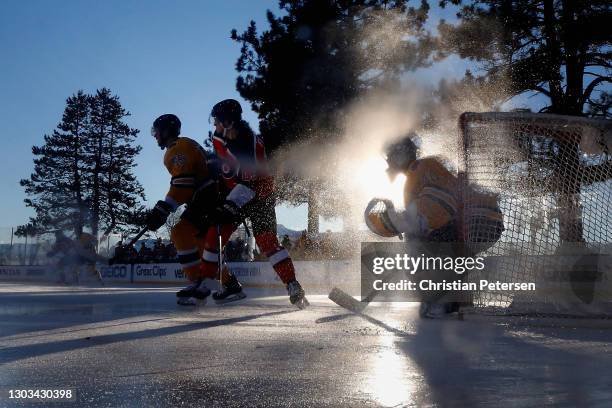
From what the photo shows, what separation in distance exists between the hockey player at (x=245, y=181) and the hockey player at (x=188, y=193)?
23 centimetres

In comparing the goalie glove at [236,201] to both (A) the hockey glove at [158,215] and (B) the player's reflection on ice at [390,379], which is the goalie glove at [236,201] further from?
(B) the player's reflection on ice at [390,379]

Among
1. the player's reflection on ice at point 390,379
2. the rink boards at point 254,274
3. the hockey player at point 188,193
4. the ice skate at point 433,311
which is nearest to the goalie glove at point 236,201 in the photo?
the hockey player at point 188,193

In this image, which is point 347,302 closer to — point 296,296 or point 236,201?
point 296,296

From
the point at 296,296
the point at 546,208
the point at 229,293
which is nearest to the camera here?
the point at 296,296

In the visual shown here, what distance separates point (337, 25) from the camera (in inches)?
1056

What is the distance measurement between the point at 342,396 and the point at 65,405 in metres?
0.86

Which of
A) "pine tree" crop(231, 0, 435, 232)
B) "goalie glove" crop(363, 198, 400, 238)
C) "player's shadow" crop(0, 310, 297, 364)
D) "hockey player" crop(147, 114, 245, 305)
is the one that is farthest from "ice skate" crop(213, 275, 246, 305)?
"pine tree" crop(231, 0, 435, 232)

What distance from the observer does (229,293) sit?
6.76 m

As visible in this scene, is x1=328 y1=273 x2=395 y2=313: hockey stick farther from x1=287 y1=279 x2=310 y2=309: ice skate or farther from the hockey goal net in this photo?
the hockey goal net

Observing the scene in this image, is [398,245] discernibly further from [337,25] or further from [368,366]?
[337,25]

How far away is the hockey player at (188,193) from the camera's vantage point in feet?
21.1

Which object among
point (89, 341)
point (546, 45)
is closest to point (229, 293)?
point (89, 341)

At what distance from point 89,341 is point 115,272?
2196 cm

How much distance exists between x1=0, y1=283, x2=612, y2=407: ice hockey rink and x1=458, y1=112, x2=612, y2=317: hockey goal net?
4.95ft
